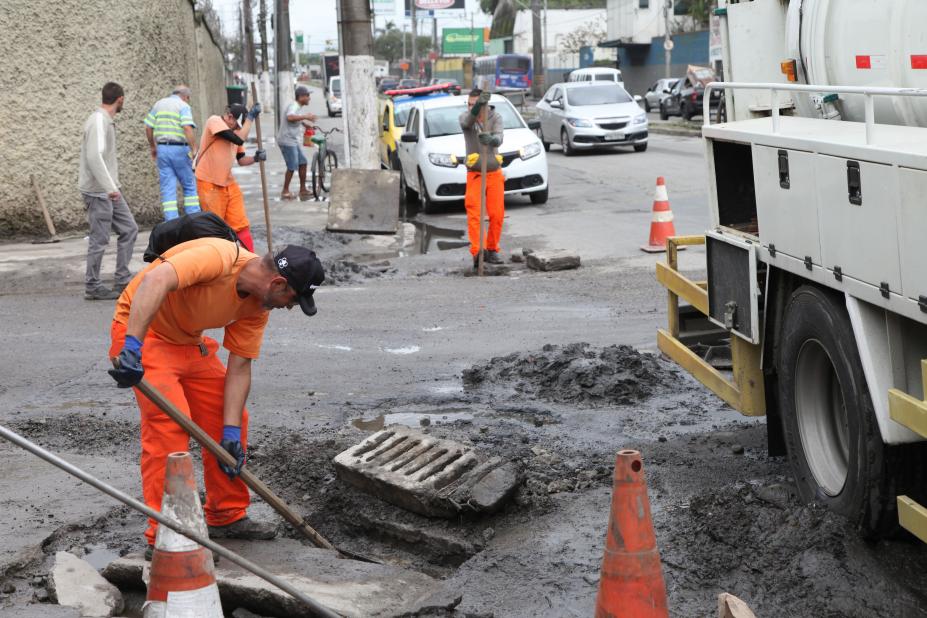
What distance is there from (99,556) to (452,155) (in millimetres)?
11804

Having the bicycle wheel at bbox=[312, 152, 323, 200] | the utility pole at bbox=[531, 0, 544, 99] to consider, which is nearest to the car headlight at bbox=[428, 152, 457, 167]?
the bicycle wheel at bbox=[312, 152, 323, 200]

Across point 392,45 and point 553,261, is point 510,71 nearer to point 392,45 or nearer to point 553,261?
point 553,261

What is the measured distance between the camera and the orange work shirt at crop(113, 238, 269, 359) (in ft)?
13.6

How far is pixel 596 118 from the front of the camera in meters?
25.2

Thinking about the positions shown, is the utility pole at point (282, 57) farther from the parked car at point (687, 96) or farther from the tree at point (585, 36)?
the tree at point (585, 36)

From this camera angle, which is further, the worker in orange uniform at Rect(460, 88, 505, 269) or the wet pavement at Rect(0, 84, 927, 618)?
the worker in orange uniform at Rect(460, 88, 505, 269)

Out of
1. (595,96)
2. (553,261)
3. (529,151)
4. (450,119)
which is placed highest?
(595,96)

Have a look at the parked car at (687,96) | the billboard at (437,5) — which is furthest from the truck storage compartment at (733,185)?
the billboard at (437,5)

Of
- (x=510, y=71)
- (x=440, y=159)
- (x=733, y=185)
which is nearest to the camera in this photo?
(x=733, y=185)

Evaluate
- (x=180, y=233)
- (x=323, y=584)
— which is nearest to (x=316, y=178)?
(x=180, y=233)

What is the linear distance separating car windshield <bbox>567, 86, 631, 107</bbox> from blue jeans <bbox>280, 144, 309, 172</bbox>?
9.48m

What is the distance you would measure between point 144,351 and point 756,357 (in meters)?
2.63

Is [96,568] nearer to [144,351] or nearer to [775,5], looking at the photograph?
[144,351]

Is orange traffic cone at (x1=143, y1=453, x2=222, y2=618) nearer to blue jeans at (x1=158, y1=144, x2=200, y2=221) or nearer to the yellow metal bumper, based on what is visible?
the yellow metal bumper
